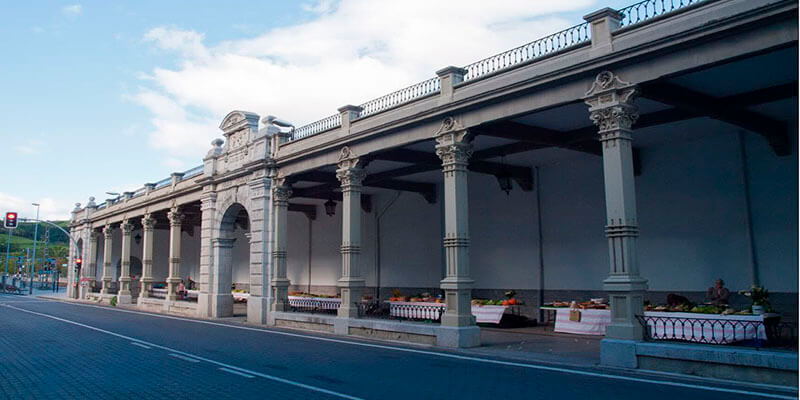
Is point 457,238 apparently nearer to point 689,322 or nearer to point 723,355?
point 689,322

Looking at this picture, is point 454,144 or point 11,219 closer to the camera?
point 454,144

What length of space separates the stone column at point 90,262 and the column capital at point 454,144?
35.0 m

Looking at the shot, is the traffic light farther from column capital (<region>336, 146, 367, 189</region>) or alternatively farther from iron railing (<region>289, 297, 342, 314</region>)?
column capital (<region>336, 146, 367, 189</region>)

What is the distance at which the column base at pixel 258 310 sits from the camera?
22656mm

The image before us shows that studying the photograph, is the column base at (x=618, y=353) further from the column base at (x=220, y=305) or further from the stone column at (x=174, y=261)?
the stone column at (x=174, y=261)

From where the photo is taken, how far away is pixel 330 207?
28641 millimetres

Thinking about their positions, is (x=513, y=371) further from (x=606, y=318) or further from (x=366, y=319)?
(x=366, y=319)

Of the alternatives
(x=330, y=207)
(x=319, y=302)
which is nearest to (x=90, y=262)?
(x=330, y=207)

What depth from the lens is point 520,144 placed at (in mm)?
18250

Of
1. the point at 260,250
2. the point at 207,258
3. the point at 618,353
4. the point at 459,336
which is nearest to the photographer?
the point at 618,353

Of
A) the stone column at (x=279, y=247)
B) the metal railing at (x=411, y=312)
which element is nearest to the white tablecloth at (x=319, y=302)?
the stone column at (x=279, y=247)

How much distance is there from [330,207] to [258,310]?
23.6 feet

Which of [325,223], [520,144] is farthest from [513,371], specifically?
[325,223]

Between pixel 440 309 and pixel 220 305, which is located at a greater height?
pixel 440 309
